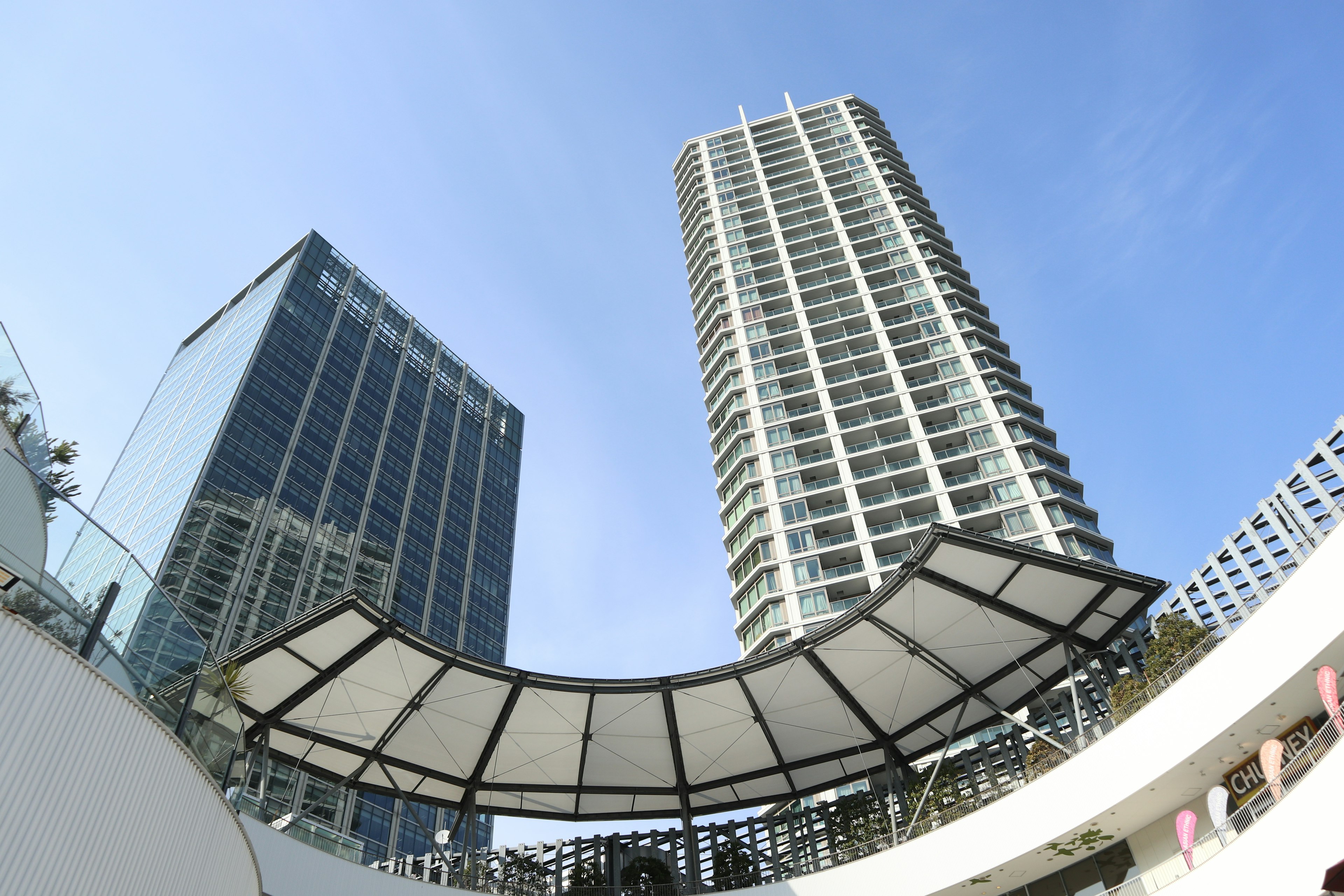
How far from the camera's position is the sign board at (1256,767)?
2083 cm

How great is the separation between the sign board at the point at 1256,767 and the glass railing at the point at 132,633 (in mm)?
22099

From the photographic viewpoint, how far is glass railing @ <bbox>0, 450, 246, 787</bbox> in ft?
31.2

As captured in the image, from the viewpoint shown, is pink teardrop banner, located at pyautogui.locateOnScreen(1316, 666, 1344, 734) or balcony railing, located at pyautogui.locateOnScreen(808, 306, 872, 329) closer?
pink teardrop banner, located at pyautogui.locateOnScreen(1316, 666, 1344, 734)

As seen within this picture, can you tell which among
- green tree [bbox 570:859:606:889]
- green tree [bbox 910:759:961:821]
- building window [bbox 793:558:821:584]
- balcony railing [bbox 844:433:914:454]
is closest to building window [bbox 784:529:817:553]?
building window [bbox 793:558:821:584]

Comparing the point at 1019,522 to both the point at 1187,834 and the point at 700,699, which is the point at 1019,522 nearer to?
the point at 700,699

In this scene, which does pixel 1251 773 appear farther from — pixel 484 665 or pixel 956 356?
pixel 956 356

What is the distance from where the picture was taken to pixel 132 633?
425 inches

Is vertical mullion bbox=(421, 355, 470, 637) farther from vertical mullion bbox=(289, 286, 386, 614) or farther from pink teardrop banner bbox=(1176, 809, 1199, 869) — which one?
pink teardrop banner bbox=(1176, 809, 1199, 869)

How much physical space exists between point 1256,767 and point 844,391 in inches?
1673

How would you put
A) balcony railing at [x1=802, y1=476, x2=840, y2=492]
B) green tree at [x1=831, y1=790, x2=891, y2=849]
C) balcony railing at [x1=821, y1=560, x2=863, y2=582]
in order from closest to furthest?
green tree at [x1=831, y1=790, x2=891, y2=849]
balcony railing at [x1=821, y1=560, x2=863, y2=582]
balcony railing at [x1=802, y1=476, x2=840, y2=492]

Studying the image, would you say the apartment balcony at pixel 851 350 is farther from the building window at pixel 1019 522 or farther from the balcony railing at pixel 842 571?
the building window at pixel 1019 522

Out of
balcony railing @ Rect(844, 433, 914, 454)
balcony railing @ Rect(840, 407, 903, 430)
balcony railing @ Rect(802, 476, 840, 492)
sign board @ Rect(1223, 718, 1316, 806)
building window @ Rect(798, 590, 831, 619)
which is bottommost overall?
sign board @ Rect(1223, 718, 1316, 806)

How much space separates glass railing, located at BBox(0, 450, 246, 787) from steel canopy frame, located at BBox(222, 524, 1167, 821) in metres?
13.7

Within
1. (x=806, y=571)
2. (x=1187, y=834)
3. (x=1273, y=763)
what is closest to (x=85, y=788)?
(x=1273, y=763)
